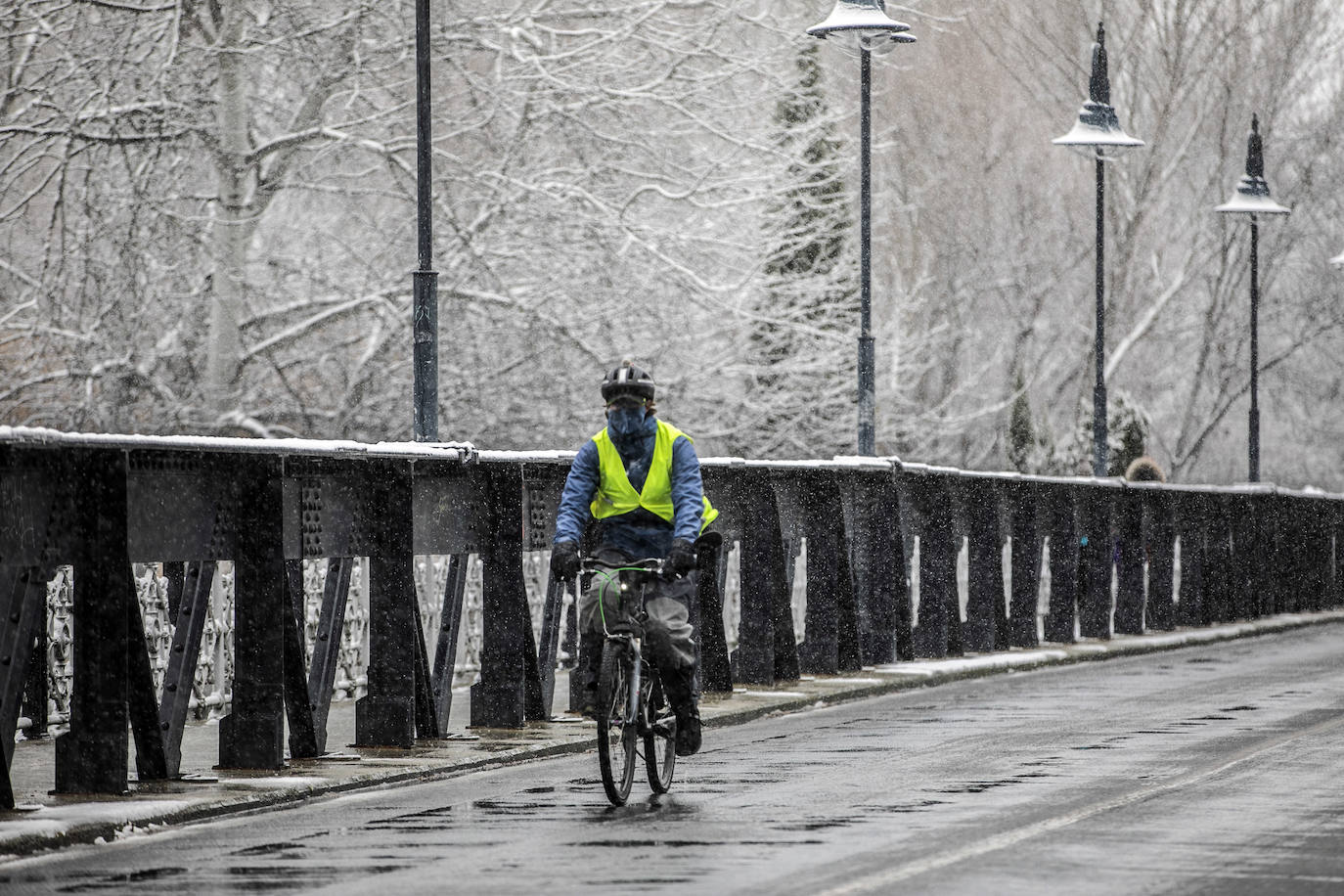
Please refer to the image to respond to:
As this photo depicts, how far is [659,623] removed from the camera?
11500 millimetres

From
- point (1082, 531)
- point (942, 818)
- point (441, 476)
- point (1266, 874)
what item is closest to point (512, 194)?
point (1082, 531)

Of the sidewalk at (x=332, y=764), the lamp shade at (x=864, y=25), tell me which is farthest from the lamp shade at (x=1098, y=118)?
the sidewalk at (x=332, y=764)

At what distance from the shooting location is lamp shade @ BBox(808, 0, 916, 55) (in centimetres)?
2245

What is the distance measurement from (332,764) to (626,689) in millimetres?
2167

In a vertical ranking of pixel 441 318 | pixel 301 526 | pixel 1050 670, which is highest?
pixel 441 318

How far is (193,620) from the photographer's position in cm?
1219

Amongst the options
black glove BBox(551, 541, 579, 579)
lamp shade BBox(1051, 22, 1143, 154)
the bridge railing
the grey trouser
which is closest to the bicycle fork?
the grey trouser

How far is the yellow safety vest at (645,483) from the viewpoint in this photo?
11695 millimetres

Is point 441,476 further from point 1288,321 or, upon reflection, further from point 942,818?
point 1288,321

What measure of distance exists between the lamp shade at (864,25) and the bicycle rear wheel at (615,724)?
11.9 m

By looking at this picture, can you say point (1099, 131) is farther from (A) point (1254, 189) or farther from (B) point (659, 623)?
(B) point (659, 623)

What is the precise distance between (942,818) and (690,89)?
1804cm

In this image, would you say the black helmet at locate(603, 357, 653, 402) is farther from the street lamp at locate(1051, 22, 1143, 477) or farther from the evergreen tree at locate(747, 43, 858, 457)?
the street lamp at locate(1051, 22, 1143, 477)

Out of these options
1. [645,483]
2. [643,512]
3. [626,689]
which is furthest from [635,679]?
[645,483]
